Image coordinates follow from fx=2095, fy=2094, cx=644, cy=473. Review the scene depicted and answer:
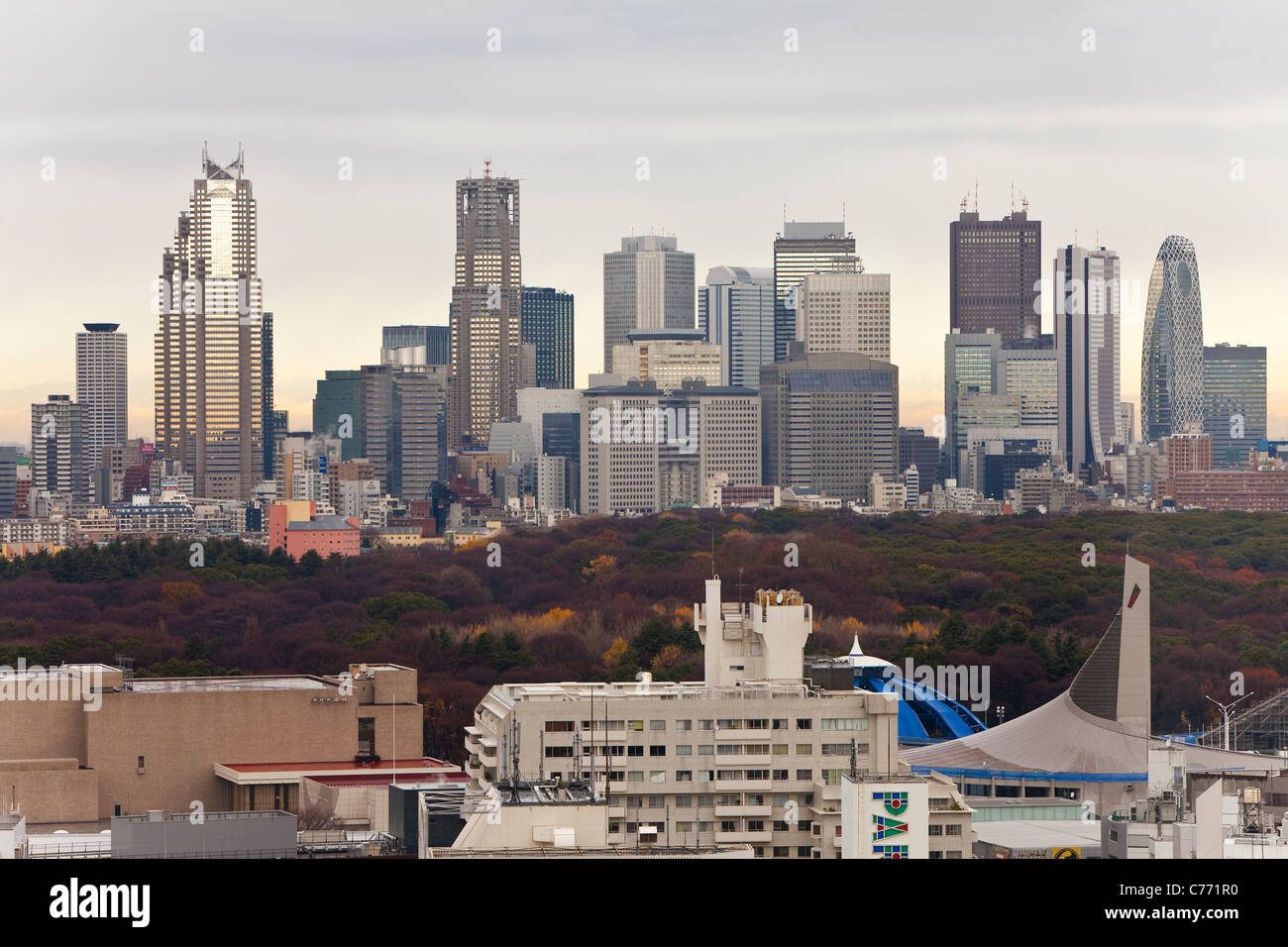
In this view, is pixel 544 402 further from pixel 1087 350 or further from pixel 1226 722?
pixel 1226 722

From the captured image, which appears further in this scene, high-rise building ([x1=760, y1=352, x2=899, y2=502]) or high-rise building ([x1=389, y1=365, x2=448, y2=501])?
high-rise building ([x1=389, y1=365, x2=448, y2=501])

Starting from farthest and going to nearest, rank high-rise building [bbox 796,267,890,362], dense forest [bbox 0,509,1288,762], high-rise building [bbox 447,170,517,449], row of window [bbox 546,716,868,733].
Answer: high-rise building [bbox 447,170,517,449]
high-rise building [bbox 796,267,890,362]
dense forest [bbox 0,509,1288,762]
row of window [bbox 546,716,868,733]

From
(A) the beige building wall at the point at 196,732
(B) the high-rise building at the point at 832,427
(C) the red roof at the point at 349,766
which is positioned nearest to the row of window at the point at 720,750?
(C) the red roof at the point at 349,766

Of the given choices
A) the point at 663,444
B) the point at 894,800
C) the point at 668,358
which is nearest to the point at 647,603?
the point at 894,800

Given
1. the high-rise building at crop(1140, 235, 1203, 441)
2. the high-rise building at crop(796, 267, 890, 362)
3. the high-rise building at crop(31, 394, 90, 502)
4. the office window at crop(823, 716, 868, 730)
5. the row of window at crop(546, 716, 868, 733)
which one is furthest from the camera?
the high-rise building at crop(796, 267, 890, 362)

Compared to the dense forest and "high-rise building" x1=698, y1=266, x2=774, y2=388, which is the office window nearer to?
the dense forest

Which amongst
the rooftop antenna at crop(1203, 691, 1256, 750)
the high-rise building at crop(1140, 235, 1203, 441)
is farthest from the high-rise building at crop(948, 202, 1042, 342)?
the rooftop antenna at crop(1203, 691, 1256, 750)

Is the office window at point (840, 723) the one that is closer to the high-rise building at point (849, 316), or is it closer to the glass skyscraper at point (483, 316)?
the high-rise building at point (849, 316)

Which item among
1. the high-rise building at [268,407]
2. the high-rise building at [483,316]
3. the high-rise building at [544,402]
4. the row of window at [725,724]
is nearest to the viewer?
the row of window at [725,724]
